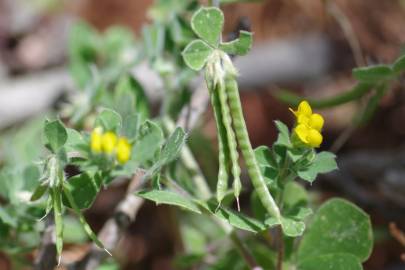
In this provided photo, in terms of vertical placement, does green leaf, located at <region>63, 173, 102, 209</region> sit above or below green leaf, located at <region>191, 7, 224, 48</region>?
below

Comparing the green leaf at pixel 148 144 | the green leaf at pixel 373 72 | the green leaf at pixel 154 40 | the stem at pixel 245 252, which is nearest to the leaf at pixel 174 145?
the green leaf at pixel 148 144

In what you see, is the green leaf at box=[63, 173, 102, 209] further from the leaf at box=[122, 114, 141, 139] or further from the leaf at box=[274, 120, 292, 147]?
the leaf at box=[274, 120, 292, 147]

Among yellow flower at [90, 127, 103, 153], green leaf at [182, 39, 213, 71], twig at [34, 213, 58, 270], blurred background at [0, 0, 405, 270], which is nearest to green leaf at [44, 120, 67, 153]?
yellow flower at [90, 127, 103, 153]

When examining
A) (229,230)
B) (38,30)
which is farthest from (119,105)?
(38,30)

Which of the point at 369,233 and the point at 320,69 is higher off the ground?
the point at 369,233

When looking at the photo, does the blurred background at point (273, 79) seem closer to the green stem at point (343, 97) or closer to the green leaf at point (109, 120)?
the green stem at point (343, 97)

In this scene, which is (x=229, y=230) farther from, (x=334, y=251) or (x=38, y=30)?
(x=38, y=30)
